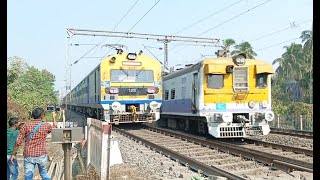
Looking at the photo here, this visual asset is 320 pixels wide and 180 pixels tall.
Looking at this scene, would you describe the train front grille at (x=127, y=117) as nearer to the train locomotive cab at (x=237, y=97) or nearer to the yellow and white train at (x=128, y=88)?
the yellow and white train at (x=128, y=88)

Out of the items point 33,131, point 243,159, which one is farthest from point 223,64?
point 33,131

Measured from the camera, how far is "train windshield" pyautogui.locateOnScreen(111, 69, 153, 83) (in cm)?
1736

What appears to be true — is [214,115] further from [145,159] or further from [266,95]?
[145,159]

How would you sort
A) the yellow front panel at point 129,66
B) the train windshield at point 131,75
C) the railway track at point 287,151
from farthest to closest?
the train windshield at point 131,75 < the yellow front panel at point 129,66 < the railway track at point 287,151

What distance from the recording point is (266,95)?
12820 mm

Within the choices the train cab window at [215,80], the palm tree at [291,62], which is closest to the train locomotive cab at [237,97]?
the train cab window at [215,80]

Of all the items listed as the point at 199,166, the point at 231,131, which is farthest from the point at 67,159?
the point at 231,131

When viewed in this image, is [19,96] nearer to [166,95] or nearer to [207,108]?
[166,95]

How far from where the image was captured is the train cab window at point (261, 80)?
41.8ft

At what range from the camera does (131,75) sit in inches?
693

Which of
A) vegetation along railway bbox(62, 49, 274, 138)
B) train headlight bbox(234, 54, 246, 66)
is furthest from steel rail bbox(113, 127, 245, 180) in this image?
train headlight bbox(234, 54, 246, 66)

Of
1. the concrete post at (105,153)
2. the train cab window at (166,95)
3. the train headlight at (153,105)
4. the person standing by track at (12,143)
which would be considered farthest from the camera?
the train cab window at (166,95)
